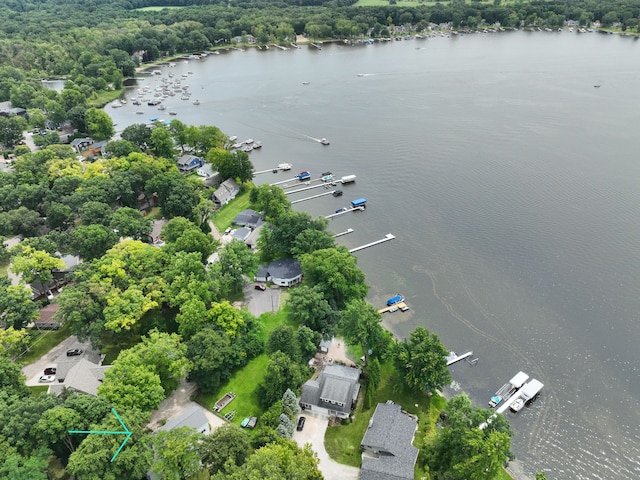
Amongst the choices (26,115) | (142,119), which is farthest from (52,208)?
(26,115)

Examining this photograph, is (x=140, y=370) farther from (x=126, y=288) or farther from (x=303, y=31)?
(x=303, y=31)

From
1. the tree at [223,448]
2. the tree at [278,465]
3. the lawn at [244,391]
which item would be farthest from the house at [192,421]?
the tree at [278,465]

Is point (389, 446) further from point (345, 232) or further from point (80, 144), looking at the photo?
point (80, 144)

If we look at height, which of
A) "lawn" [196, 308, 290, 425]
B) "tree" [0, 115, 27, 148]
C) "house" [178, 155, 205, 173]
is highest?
"tree" [0, 115, 27, 148]

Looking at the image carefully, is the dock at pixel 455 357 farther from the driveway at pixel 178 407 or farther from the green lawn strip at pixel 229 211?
the green lawn strip at pixel 229 211

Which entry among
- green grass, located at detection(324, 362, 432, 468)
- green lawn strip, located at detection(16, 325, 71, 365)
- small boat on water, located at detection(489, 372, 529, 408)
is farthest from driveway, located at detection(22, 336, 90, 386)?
small boat on water, located at detection(489, 372, 529, 408)

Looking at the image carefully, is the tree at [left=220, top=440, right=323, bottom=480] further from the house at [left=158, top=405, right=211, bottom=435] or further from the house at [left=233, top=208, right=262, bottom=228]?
the house at [left=233, top=208, right=262, bottom=228]
